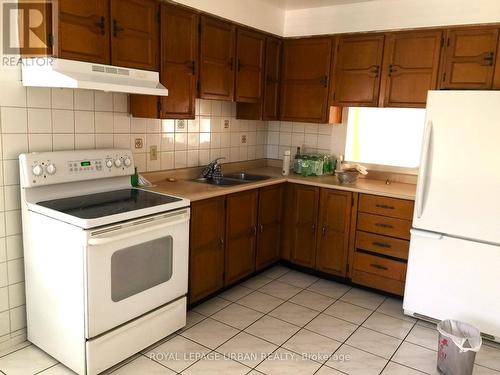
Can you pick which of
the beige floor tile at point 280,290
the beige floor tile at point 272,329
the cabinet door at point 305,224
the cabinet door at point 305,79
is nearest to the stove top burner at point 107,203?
the beige floor tile at point 272,329

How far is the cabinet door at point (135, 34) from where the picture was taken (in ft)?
7.87

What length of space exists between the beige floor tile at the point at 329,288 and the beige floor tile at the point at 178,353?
1.24 meters

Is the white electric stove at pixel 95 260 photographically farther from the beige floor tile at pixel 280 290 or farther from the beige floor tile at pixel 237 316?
the beige floor tile at pixel 280 290

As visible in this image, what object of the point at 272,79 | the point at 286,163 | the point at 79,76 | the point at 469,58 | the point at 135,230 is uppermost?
the point at 469,58

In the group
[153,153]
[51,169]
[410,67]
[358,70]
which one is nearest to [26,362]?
[51,169]

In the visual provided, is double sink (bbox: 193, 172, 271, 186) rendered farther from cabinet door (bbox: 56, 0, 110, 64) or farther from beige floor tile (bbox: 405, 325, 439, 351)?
beige floor tile (bbox: 405, 325, 439, 351)

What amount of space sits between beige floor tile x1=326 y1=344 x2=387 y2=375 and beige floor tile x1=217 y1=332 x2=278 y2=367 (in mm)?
377

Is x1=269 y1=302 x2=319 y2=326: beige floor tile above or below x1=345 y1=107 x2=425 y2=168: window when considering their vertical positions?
below

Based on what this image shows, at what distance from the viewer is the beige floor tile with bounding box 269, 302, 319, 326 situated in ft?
9.47

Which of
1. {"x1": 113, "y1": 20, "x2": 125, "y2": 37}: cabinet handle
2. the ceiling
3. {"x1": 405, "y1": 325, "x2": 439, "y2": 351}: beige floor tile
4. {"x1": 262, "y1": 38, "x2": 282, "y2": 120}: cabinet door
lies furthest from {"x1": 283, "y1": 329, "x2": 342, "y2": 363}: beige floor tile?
the ceiling

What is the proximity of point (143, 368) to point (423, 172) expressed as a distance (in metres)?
2.13

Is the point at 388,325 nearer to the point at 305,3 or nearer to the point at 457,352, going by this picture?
the point at 457,352

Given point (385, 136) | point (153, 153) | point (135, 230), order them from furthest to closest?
point (385, 136), point (153, 153), point (135, 230)

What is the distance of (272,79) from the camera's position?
12.6 feet
